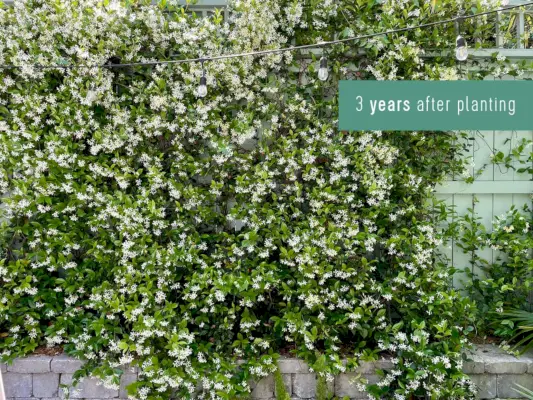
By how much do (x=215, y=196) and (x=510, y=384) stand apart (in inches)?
98.2

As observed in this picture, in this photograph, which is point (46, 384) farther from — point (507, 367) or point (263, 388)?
point (507, 367)

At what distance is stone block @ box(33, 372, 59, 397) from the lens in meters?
3.04

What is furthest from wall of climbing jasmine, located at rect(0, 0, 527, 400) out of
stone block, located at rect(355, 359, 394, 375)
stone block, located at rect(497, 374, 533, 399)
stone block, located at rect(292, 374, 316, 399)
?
stone block, located at rect(497, 374, 533, 399)

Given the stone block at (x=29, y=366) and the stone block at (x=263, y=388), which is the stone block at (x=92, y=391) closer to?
the stone block at (x=29, y=366)

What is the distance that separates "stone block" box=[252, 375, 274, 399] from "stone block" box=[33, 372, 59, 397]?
1404 mm

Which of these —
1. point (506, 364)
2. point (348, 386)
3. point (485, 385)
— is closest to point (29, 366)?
point (348, 386)

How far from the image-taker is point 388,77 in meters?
3.17

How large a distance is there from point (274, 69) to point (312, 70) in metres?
0.31

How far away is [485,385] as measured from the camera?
10.0 feet

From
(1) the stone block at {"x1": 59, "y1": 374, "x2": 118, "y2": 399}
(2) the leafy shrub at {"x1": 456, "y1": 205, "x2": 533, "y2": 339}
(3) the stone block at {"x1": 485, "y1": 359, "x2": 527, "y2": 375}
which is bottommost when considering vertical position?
(1) the stone block at {"x1": 59, "y1": 374, "x2": 118, "y2": 399}

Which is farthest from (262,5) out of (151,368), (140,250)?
(151,368)

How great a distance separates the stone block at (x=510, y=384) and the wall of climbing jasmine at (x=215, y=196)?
28cm

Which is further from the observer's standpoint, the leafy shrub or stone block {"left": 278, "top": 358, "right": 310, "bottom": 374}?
the leafy shrub

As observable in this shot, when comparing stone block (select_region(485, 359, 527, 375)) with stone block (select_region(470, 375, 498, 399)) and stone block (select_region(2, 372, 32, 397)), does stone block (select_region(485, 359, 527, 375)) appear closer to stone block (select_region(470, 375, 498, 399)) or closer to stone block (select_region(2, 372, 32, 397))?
stone block (select_region(470, 375, 498, 399))
